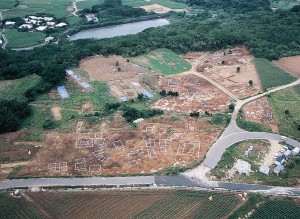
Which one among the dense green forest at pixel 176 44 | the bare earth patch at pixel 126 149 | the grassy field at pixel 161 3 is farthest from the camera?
the grassy field at pixel 161 3

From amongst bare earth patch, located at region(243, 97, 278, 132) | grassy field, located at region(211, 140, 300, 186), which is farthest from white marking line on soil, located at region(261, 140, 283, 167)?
bare earth patch, located at region(243, 97, 278, 132)

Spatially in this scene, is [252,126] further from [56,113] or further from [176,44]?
[176,44]

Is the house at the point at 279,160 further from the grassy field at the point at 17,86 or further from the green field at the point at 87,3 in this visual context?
the green field at the point at 87,3

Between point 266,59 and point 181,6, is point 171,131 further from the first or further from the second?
point 181,6

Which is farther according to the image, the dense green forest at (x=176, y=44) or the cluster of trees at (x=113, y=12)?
the cluster of trees at (x=113, y=12)

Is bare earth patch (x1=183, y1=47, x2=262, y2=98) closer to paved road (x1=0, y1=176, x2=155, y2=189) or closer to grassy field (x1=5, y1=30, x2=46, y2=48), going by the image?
paved road (x1=0, y1=176, x2=155, y2=189)

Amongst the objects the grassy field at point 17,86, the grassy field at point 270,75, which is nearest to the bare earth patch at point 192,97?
the grassy field at point 270,75
